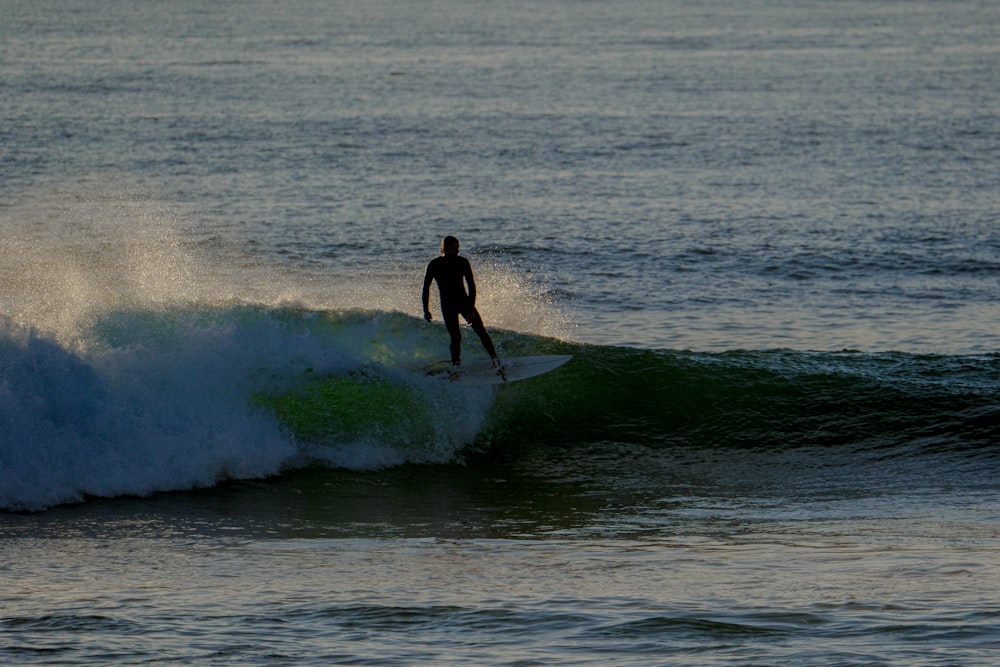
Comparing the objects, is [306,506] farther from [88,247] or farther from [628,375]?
[88,247]

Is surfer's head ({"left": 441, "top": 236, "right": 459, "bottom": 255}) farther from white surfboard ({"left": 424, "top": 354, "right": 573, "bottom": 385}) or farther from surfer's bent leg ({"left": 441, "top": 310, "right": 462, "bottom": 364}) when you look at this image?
white surfboard ({"left": 424, "top": 354, "right": 573, "bottom": 385})

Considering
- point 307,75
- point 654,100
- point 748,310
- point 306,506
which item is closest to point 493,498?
point 306,506

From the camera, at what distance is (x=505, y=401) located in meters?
14.8

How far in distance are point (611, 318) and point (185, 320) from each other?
21.0ft

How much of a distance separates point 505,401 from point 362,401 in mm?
1634

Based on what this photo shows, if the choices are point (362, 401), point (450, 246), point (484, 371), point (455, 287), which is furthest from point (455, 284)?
point (362, 401)

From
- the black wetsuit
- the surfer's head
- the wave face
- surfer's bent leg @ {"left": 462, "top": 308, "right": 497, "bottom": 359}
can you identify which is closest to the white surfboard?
the wave face

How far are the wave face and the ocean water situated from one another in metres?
0.04

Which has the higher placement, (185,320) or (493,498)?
(185,320)

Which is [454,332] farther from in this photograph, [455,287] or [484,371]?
[484,371]

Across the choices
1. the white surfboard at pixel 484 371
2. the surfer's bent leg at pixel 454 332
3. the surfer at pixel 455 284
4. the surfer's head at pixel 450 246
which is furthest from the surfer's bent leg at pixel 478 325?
the surfer's head at pixel 450 246

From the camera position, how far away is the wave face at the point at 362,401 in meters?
12.6

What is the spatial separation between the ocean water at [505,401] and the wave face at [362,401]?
44 millimetres

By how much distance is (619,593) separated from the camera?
28.5 feet
